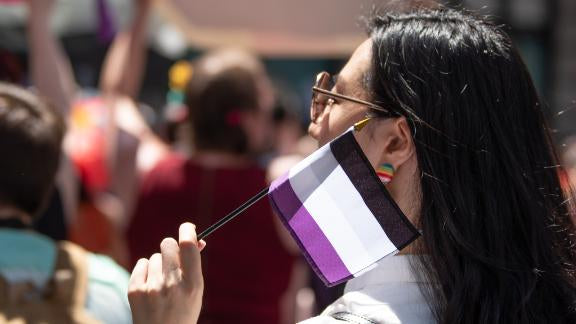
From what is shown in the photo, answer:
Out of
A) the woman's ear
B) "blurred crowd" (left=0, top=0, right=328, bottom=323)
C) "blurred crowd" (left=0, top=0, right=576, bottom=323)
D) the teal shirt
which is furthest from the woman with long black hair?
"blurred crowd" (left=0, top=0, right=328, bottom=323)

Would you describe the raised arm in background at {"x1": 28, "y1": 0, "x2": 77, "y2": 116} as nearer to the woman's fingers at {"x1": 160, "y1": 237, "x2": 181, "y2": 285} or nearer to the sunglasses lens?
the sunglasses lens

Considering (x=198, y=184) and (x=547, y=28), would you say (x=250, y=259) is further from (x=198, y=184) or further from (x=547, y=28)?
(x=547, y=28)

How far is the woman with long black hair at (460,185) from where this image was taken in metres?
1.66

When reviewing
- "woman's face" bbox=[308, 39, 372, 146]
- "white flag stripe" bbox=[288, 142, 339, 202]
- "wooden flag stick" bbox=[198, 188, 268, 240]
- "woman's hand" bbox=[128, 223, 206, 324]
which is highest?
"woman's face" bbox=[308, 39, 372, 146]

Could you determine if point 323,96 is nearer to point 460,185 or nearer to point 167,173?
point 460,185

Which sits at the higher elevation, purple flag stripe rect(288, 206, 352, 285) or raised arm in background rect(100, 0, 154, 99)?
raised arm in background rect(100, 0, 154, 99)

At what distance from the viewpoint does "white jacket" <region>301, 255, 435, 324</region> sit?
5.35ft

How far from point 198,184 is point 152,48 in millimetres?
3470

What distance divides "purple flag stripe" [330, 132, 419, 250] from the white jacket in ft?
0.31

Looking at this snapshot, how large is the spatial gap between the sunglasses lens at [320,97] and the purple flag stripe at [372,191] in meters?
0.20

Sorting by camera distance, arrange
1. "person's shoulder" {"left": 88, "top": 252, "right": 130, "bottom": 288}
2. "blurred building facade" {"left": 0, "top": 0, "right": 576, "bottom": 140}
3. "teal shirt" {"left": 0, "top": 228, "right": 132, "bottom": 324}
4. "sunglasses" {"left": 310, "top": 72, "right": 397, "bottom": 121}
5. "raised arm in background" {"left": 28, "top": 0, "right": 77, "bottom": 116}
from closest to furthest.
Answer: "sunglasses" {"left": 310, "top": 72, "right": 397, "bottom": 121} → "teal shirt" {"left": 0, "top": 228, "right": 132, "bottom": 324} → "person's shoulder" {"left": 88, "top": 252, "right": 130, "bottom": 288} → "raised arm in background" {"left": 28, "top": 0, "right": 77, "bottom": 116} → "blurred building facade" {"left": 0, "top": 0, "right": 576, "bottom": 140}

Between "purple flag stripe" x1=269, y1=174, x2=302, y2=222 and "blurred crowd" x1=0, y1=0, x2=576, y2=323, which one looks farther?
"blurred crowd" x1=0, y1=0, x2=576, y2=323

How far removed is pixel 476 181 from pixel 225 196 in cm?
161

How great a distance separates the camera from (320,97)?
187 centimetres
